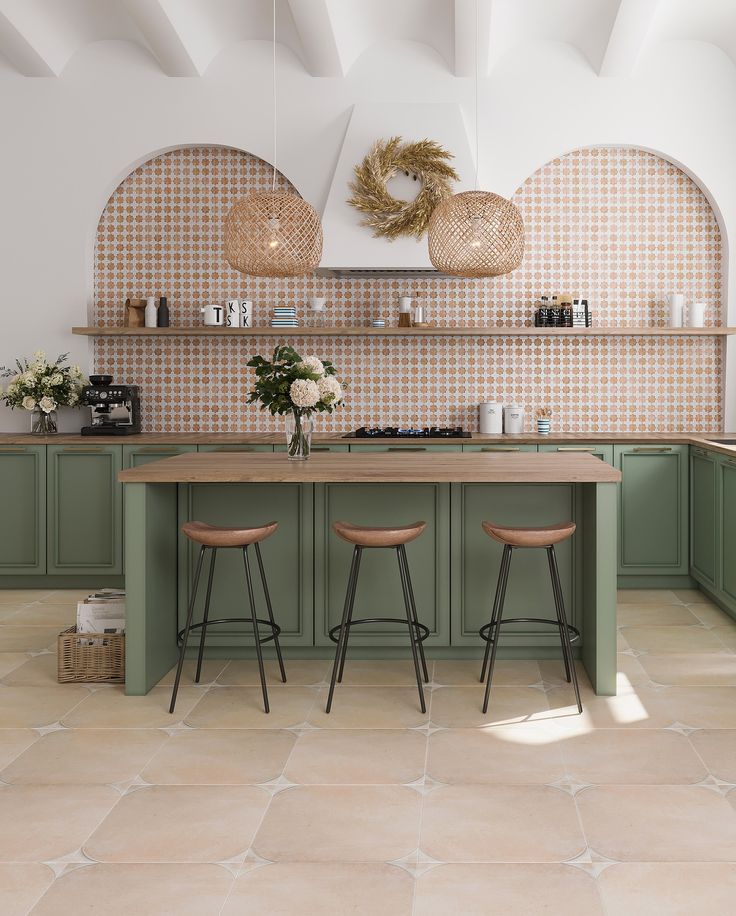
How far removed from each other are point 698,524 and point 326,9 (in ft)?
12.1

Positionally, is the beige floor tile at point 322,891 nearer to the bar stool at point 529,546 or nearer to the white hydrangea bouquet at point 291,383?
the bar stool at point 529,546

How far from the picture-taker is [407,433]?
579 cm

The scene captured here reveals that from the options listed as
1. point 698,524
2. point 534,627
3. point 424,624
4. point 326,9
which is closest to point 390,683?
point 424,624

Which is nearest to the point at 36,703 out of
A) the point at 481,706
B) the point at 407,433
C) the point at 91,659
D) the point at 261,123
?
the point at 91,659

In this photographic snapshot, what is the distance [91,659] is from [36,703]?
1.02ft

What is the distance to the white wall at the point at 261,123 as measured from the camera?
5875 mm

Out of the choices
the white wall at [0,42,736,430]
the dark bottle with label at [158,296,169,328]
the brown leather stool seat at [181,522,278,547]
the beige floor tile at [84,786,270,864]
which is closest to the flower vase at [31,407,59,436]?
the white wall at [0,42,736,430]

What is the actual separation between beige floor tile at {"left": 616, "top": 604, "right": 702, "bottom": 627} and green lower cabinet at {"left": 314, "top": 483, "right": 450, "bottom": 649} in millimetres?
1178

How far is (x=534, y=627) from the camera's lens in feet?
13.3

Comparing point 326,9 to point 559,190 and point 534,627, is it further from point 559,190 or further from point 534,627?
point 534,627

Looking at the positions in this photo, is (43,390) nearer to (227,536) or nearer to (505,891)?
(227,536)

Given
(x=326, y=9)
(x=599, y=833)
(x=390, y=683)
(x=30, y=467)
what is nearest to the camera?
(x=599, y=833)

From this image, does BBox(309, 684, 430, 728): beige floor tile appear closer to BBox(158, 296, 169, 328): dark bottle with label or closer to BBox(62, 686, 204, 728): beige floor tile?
BBox(62, 686, 204, 728): beige floor tile

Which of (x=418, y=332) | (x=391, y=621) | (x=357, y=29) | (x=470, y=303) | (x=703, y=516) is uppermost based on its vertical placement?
(x=357, y=29)
